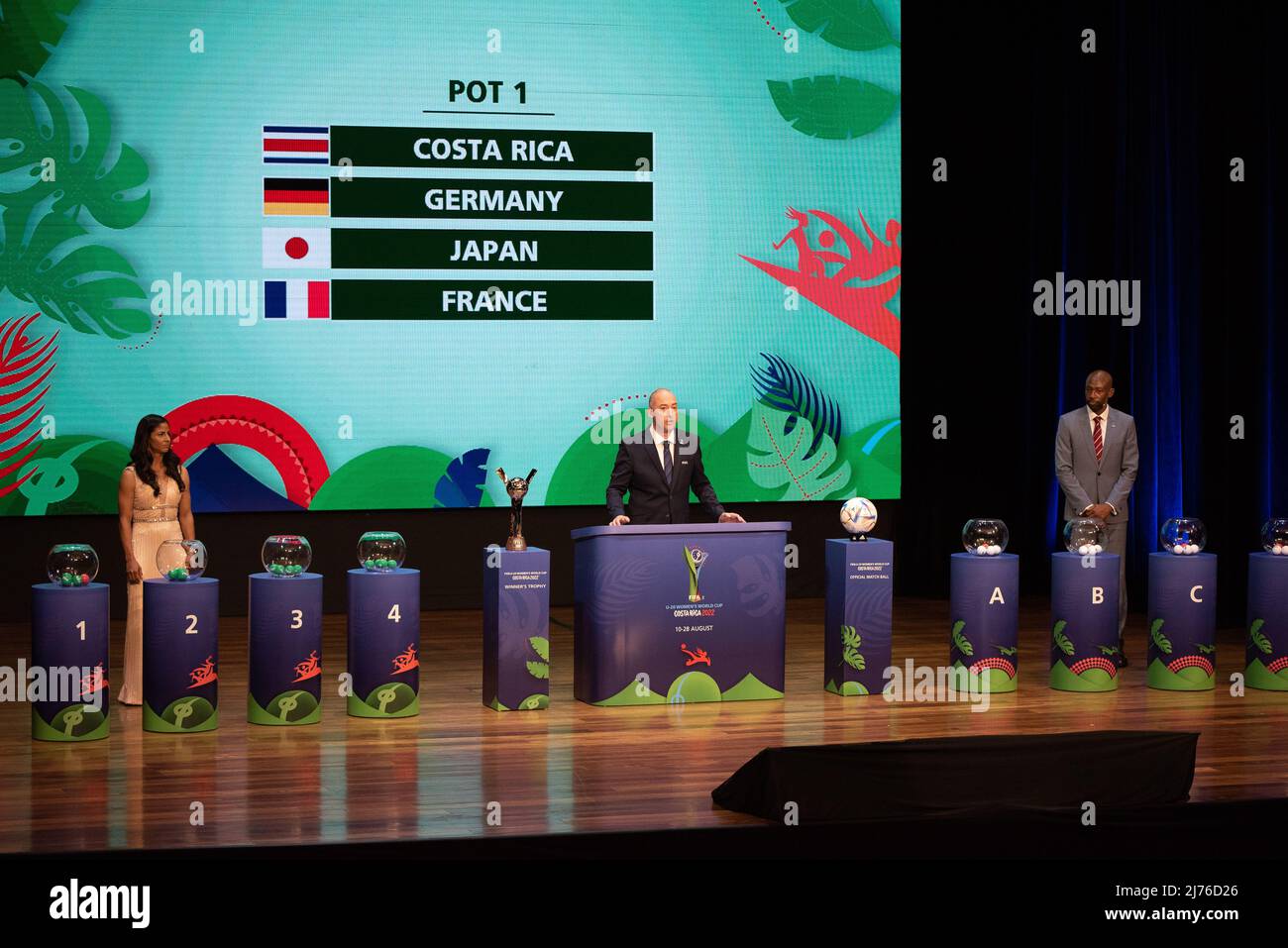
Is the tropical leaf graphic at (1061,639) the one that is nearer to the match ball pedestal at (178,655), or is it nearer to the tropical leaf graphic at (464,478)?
the tropical leaf graphic at (464,478)

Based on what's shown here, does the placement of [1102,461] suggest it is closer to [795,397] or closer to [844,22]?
[795,397]

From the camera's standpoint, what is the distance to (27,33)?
947cm

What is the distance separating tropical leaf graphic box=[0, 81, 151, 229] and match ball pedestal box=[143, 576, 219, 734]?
12.0 ft

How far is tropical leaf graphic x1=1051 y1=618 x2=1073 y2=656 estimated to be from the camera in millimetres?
7984

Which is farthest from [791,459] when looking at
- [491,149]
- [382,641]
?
[382,641]

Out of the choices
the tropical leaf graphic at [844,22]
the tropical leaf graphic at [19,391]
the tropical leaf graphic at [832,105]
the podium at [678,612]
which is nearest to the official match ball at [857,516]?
the podium at [678,612]

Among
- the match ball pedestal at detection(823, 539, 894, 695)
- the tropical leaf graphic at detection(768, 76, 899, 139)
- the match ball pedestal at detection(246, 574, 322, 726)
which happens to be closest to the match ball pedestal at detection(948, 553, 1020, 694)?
the match ball pedestal at detection(823, 539, 894, 695)

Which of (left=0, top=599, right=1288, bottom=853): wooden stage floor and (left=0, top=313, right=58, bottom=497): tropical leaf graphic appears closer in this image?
(left=0, top=599, right=1288, bottom=853): wooden stage floor

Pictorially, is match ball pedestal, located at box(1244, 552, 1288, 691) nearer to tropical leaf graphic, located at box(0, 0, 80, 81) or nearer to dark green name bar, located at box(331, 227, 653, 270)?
dark green name bar, located at box(331, 227, 653, 270)

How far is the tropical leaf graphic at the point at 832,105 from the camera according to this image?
1055cm

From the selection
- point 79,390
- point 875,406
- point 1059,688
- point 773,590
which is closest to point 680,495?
point 773,590

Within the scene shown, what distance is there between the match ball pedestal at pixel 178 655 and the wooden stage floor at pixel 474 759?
0.10 m

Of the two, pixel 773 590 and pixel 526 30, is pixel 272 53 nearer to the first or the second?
pixel 526 30

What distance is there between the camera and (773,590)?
7625mm
